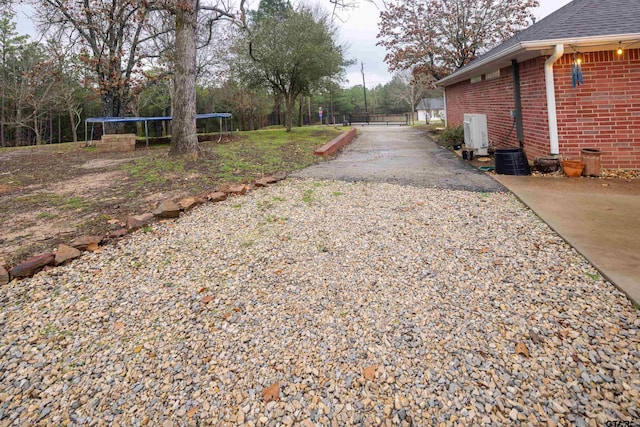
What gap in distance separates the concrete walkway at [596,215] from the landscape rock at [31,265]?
186 inches

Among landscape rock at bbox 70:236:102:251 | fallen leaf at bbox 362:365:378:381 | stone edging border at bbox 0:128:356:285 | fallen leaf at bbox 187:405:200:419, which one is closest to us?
fallen leaf at bbox 187:405:200:419

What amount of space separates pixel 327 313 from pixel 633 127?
22.1ft

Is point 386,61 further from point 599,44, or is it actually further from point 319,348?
point 319,348

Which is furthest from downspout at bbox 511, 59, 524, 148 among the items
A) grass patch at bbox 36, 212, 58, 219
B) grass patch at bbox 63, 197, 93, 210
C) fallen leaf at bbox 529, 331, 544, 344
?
grass patch at bbox 36, 212, 58, 219

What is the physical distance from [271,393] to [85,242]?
2858 mm

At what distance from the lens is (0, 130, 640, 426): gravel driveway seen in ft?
5.87

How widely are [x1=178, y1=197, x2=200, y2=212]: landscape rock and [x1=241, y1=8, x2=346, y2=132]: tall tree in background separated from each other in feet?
34.0

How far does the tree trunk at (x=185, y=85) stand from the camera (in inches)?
331

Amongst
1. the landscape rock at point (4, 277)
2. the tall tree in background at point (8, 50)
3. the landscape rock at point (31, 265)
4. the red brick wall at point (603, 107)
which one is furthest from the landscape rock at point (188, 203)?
the tall tree in background at point (8, 50)

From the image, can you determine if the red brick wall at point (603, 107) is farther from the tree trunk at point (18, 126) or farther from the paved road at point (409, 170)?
the tree trunk at point (18, 126)

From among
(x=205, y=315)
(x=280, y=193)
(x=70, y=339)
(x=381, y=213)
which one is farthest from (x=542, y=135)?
(x=70, y=339)

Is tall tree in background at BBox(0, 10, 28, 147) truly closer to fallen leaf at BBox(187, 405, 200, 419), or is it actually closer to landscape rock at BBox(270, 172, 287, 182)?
landscape rock at BBox(270, 172, 287, 182)

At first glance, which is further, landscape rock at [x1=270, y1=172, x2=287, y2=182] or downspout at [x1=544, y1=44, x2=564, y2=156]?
landscape rock at [x1=270, y1=172, x2=287, y2=182]

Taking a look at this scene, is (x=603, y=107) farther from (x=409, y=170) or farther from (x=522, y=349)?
(x=522, y=349)
